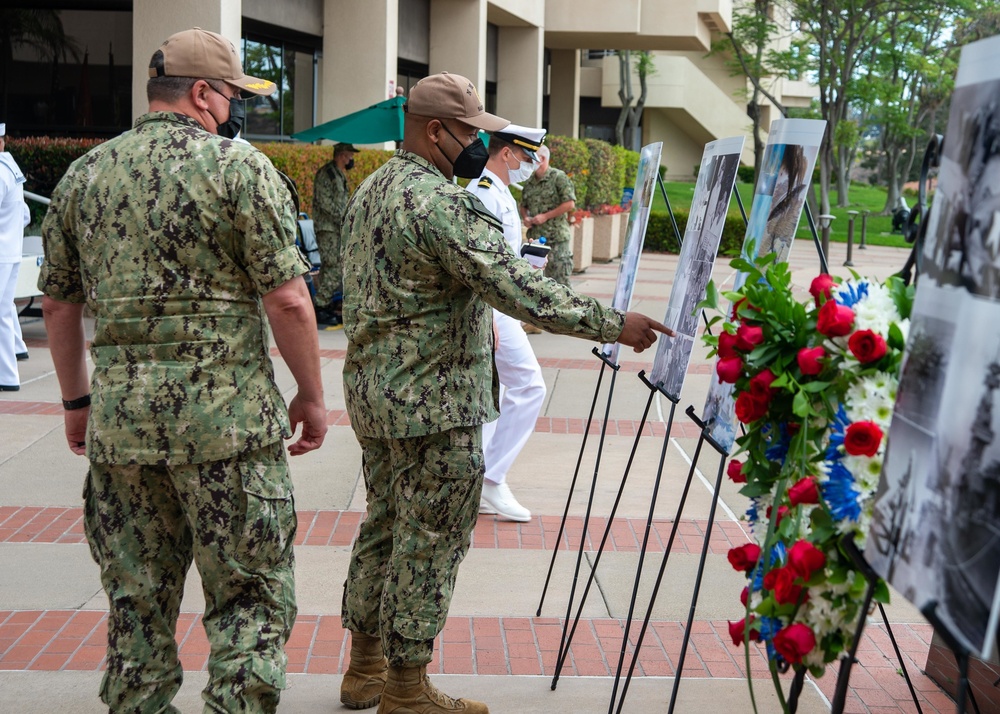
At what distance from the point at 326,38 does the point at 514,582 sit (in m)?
13.7

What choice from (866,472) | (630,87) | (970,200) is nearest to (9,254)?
(866,472)

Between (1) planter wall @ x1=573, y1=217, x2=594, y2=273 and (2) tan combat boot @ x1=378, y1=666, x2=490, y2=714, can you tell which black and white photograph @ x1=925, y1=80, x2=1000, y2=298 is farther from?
(1) planter wall @ x1=573, y1=217, x2=594, y2=273

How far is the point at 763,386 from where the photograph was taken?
8.42 ft

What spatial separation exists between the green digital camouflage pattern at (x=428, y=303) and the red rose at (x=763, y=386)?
96 centimetres

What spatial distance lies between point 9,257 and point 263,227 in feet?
23.5

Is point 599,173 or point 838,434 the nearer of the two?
point 838,434

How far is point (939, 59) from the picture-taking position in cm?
3869

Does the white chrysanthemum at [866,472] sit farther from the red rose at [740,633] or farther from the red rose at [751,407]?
the red rose at [740,633]

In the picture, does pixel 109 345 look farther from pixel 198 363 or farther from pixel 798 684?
pixel 798 684

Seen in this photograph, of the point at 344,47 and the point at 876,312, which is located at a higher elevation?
the point at 344,47

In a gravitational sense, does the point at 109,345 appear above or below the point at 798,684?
above

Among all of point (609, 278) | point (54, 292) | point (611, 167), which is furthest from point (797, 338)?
point (611, 167)

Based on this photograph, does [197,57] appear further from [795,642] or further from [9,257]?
[9,257]

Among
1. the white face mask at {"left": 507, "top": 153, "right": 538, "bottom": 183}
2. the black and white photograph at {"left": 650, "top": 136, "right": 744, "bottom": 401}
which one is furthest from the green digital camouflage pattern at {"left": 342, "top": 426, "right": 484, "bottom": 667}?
the white face mask at {"left": 507, "top": 153, "right": 538, "bottom": 183}
